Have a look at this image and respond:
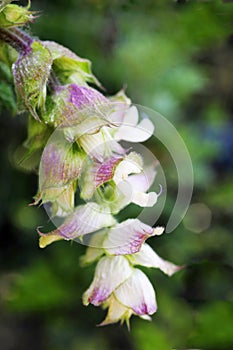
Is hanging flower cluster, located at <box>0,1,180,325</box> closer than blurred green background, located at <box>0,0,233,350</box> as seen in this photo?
Yes

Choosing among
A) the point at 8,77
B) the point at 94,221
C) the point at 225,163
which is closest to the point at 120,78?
the point at 225,163

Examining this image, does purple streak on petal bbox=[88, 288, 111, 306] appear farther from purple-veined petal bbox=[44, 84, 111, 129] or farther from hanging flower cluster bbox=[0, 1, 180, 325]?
purple-veined petal bbox=[44, 84, 111, 129]

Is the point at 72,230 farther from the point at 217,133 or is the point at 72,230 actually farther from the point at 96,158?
the point at 217,133

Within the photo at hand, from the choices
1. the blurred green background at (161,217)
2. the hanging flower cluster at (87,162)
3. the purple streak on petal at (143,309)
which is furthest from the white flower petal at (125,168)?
the blurred green background at (161,217)

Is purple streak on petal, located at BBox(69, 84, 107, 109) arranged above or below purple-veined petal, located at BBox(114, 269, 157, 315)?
above

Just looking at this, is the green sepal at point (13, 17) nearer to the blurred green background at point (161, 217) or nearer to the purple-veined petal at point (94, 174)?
the purple-veined petal at point (94, 174)

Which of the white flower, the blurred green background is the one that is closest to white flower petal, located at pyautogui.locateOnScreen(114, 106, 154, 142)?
the white flower

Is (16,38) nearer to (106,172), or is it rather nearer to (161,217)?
(106,172)
